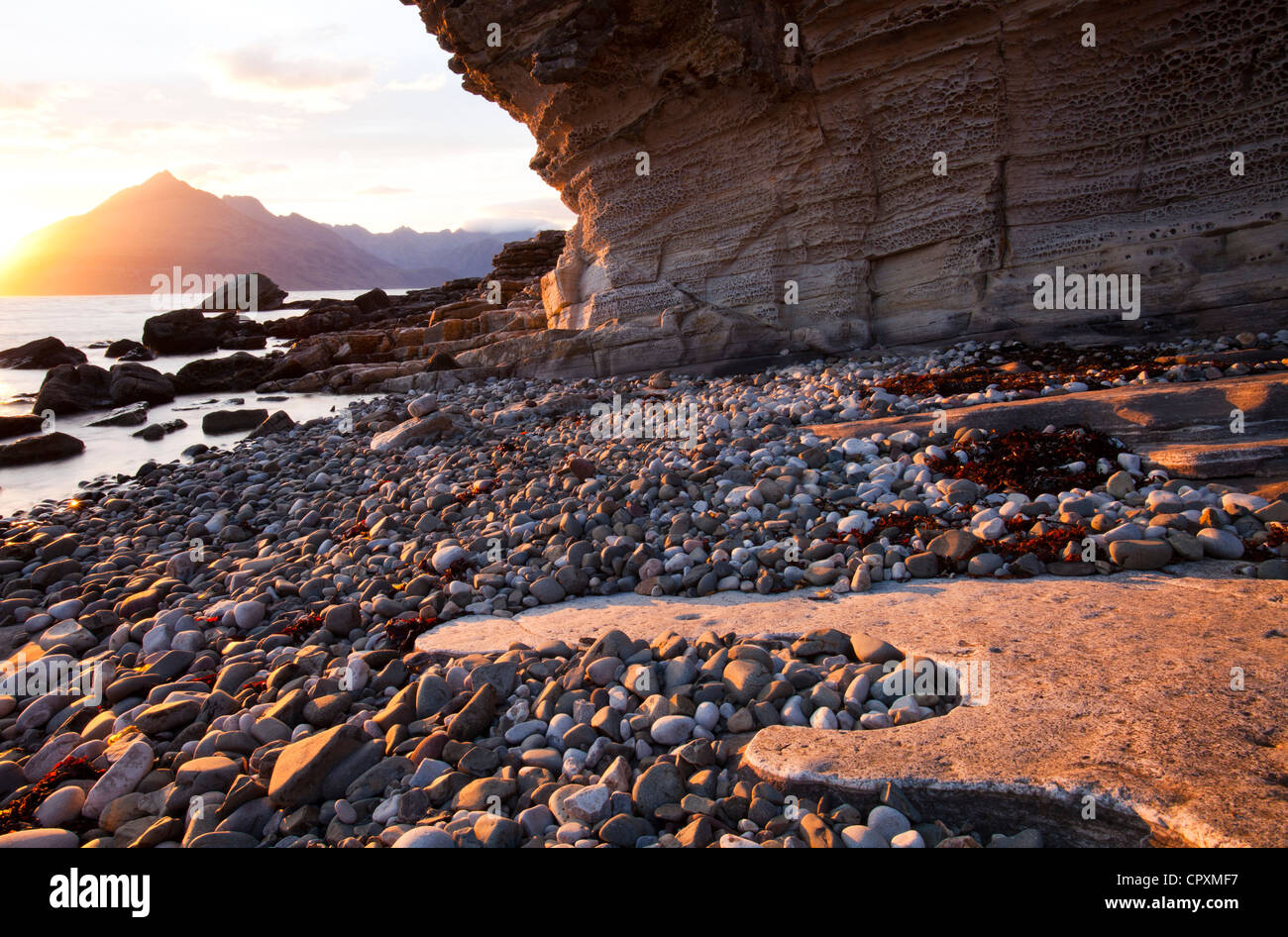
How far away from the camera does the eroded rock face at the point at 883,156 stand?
967cm

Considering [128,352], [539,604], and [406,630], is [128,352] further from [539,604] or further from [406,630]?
[539,604]

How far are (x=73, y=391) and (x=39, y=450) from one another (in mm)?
6300

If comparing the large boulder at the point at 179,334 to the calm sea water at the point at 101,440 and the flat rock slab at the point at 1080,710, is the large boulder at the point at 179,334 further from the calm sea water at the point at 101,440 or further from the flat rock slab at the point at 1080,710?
the flat rock slab at the point at 1080,710

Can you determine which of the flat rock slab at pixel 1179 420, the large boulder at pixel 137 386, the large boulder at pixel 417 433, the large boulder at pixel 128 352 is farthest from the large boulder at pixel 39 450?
the large boulder at pixel 128 352

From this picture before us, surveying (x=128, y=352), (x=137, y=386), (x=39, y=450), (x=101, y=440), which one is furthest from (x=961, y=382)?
(x=128, y=352)

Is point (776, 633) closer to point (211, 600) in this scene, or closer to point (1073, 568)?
point (1073, 568)

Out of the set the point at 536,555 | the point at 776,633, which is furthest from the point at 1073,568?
the point at 536,555

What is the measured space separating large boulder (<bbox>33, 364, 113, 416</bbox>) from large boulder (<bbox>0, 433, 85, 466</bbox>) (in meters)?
5.00

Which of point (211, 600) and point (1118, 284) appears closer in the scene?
point (211, 600)

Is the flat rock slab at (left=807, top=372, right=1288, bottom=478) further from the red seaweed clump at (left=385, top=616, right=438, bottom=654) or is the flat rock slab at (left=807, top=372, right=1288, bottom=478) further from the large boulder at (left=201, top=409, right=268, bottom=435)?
the large boulder at (left=201, top=409, right=268, bottom=435)
